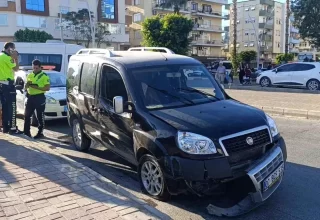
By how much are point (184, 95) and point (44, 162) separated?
2559mm

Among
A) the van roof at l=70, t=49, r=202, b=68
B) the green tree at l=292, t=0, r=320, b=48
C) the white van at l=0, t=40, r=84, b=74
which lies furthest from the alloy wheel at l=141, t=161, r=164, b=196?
the green tree at l=292, t=0, r=320, b=48

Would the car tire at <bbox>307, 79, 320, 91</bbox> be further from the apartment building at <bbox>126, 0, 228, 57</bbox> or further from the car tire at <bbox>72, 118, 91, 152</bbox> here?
the apartment building at <bbox>126, 0, 228, 57</bbox>

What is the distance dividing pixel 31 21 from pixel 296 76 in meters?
36.9

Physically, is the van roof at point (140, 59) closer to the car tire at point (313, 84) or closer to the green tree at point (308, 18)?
the car tire at point (313, 84)

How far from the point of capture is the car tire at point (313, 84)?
674 inches

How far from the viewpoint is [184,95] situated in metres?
4.72

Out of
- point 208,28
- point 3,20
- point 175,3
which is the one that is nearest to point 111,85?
point 3,20

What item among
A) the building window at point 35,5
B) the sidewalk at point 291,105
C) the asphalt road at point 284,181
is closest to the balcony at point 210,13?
the building window at point 35,5

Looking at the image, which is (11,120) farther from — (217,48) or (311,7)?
(217,48)

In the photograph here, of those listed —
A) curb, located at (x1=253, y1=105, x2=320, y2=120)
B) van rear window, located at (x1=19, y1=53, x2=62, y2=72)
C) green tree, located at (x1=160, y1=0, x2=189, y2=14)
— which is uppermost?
green tree, located at (x1=160, y1=0, x2=189, y2=14)

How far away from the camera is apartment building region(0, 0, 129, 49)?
41500 mm

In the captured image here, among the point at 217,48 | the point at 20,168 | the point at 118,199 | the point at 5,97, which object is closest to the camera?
the point at 118,199

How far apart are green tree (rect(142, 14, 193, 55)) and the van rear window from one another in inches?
612

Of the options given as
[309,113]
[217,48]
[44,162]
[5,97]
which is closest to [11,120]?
[5,97]
